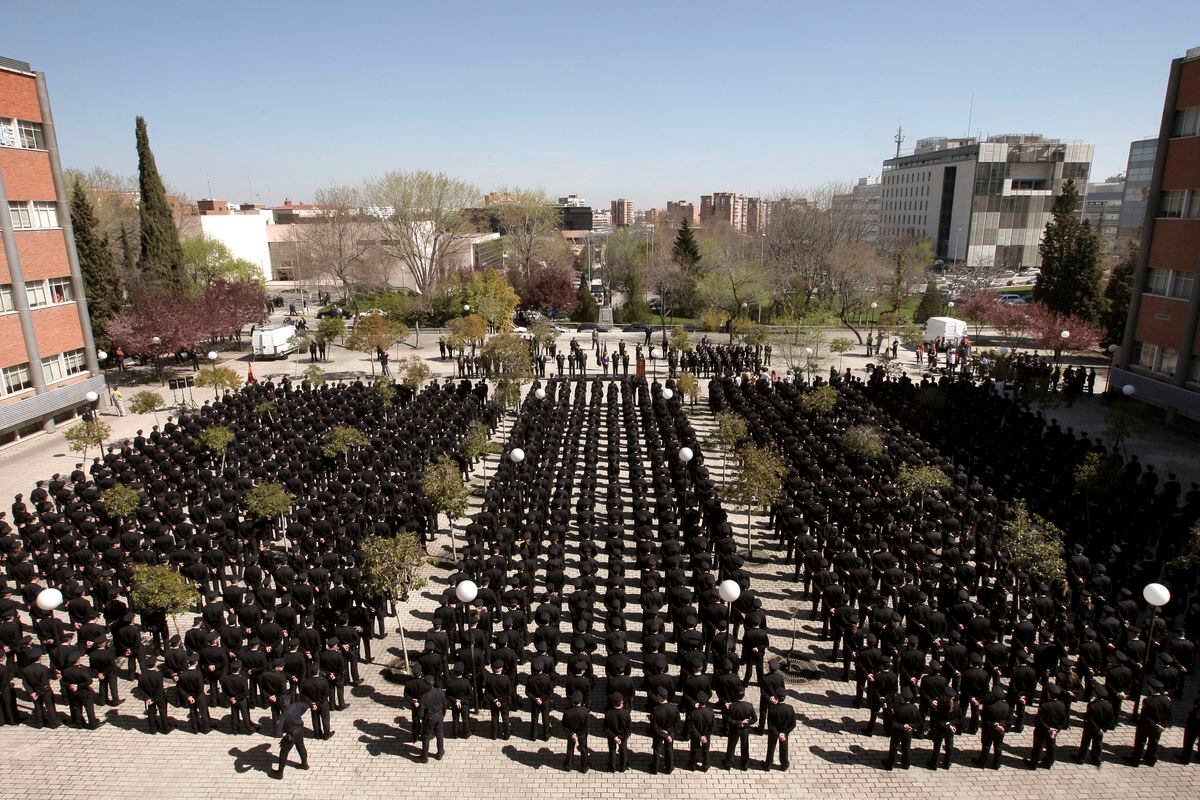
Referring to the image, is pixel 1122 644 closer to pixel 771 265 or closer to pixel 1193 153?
pixel 1193 153

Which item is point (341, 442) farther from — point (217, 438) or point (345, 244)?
point (345, 244)

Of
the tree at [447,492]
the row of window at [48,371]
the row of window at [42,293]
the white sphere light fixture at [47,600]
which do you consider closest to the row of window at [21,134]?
the row of window at [42,293]

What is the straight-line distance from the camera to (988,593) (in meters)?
11.6

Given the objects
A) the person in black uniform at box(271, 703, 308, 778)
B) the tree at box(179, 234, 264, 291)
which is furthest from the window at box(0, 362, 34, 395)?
the tree at box(179, 234, 264, 291)

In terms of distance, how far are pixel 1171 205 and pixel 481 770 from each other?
28.8m

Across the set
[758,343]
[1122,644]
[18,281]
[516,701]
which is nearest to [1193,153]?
[758,343]

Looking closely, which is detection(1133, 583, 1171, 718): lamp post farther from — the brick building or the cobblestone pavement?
the brick building

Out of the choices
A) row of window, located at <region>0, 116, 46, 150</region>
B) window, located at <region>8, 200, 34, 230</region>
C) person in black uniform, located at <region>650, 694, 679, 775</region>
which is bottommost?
person in black uniform, located at <region>650, 694, 679, 775</region>

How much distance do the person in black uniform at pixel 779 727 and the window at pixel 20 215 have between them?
27.5 metres

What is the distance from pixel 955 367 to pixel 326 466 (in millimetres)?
29075

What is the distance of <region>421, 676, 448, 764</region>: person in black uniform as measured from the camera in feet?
29.3

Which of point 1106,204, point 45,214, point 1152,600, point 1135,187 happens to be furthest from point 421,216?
point 1106,204

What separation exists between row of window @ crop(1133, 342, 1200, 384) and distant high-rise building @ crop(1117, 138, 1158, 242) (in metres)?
54.2

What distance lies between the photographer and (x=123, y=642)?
32.9ft
